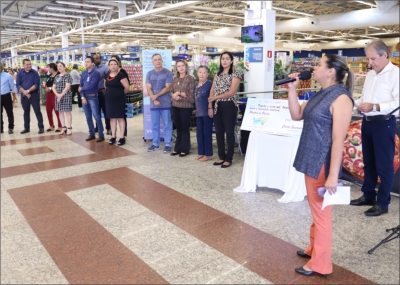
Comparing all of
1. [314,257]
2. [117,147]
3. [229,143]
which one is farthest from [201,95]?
[314,257]

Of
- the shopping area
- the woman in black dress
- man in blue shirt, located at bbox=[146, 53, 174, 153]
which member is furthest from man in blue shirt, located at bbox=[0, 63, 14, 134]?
man in blue shirt, located at bbox=[146, 53, 174, 153]

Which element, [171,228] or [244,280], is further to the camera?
[171,228]

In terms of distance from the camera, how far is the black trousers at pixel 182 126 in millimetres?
4802

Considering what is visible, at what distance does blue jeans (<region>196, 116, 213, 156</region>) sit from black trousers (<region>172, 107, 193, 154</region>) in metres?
0.22

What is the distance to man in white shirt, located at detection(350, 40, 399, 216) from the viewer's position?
252cm

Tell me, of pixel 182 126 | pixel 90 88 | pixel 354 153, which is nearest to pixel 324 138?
pixel 354 153

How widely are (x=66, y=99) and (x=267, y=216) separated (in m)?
4.63

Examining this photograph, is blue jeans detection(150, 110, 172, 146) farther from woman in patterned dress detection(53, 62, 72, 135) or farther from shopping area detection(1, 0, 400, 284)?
woman in patterned dress detection(53, 62, 72, 135)

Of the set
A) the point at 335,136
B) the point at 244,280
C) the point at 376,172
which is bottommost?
the point at 244,280

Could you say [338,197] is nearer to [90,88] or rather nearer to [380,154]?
A: [380,154]

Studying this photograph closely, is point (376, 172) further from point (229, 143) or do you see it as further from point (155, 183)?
point (155, 183)

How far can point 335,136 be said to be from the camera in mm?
1773

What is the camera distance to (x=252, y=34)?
213 inches

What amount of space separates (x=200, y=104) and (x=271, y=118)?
128 cm
